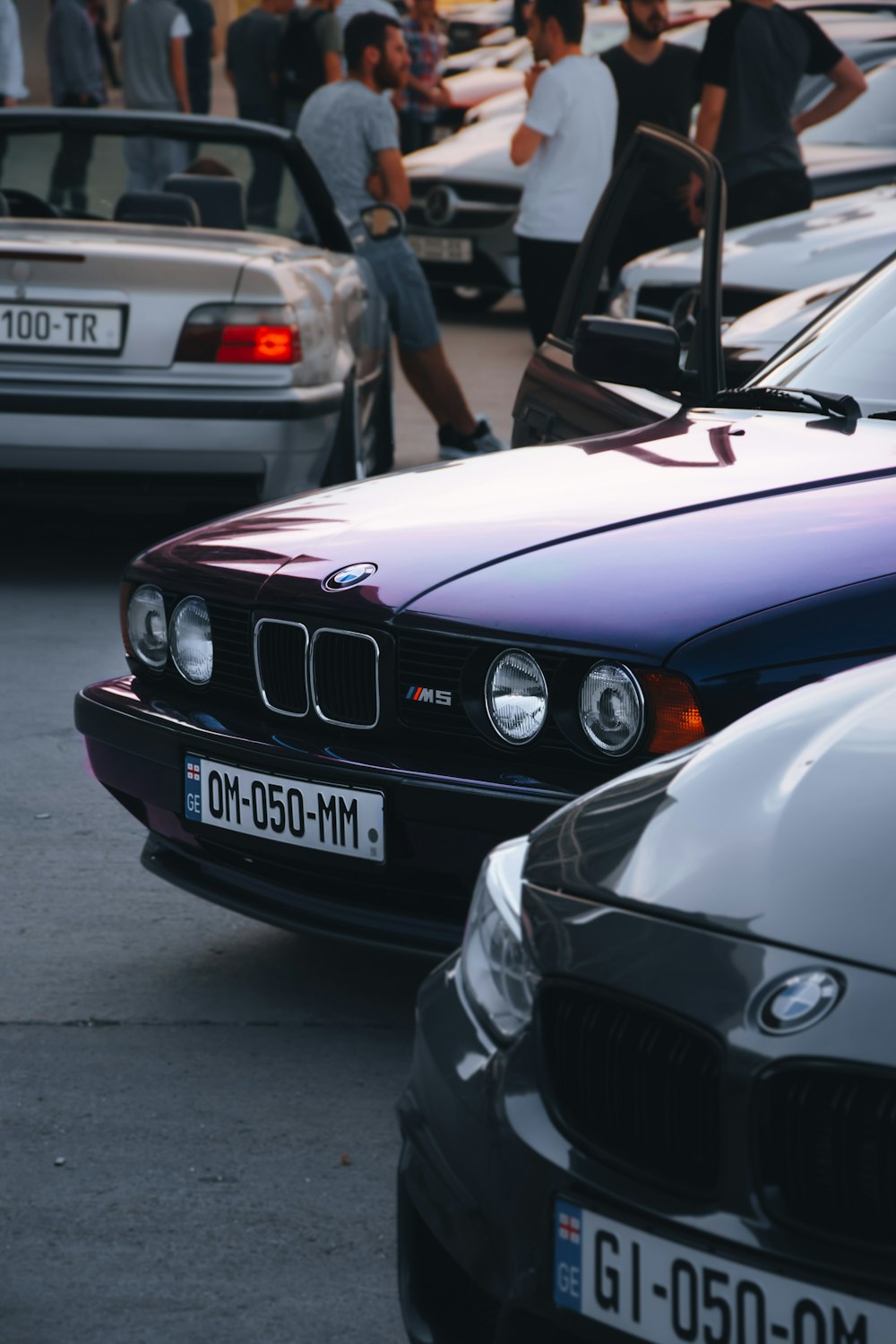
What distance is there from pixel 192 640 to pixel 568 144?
571 cm

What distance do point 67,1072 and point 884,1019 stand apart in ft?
6.32

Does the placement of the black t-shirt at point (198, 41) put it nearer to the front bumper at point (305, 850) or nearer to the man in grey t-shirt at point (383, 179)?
the man in grey t-shirt at point (383, 179)

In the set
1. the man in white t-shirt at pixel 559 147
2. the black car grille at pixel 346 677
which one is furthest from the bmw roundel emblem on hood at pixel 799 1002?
the man in white t-shirt at pixel 559 147

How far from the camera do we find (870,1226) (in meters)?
1.78

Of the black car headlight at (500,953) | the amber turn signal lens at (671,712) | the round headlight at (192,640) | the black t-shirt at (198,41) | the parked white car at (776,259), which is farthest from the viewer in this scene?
the black t-shirt at (198,41)

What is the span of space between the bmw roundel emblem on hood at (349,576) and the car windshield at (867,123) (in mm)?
9087

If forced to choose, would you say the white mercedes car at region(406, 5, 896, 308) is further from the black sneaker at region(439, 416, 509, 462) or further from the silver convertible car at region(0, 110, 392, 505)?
the silver convertible car at region(0, 110, 392, 505)

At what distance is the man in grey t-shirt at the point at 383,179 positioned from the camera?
8727 millimetres

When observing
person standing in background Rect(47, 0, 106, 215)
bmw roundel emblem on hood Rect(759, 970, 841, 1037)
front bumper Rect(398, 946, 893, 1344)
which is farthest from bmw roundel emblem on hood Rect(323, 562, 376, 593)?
person standing in background Rect(47, 0, 106, 215)

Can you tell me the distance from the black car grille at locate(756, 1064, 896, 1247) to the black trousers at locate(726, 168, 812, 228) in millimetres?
8154

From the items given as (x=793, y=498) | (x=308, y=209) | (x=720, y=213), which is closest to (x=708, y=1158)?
(x=793, y=498)

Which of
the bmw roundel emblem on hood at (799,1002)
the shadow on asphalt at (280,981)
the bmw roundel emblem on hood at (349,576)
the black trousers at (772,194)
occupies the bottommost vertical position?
the shadow on asphalt at (280,981)

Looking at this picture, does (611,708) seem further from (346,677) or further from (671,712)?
(346,677)

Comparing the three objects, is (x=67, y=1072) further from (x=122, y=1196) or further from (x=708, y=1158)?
(x=708, y=1158)
